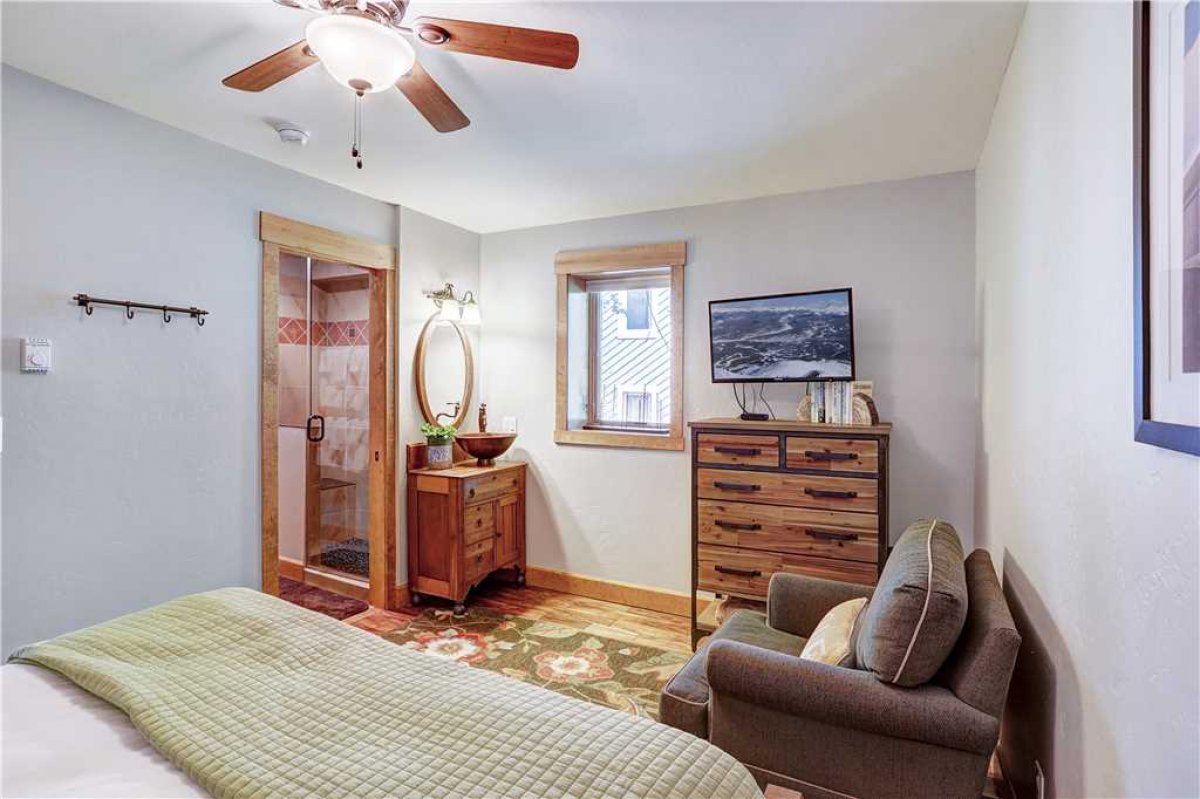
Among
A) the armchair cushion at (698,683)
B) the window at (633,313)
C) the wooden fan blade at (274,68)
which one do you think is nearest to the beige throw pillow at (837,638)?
the armchair cushion at (698,683)

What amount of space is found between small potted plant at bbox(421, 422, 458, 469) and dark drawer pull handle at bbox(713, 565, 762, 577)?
6.10 ft

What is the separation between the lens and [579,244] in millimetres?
4074

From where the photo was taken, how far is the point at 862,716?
59.6 inches

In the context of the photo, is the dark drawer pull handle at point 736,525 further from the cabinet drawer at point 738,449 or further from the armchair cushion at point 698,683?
the armchair cushion at point 698,683

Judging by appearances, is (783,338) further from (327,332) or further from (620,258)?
(327,332)

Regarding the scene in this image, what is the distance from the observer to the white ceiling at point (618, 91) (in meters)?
1.81

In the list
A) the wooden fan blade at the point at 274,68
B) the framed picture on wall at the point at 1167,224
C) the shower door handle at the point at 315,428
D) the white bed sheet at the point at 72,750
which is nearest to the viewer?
the framed picture on wall at the point at 1167,224

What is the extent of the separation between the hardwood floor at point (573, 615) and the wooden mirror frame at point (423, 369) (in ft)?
3.94

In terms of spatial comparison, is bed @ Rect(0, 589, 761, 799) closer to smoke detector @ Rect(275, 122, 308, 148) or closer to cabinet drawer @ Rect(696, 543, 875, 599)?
cabinet drawer @ Rect(696, 543, 875, 599)

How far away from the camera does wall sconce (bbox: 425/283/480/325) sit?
402 cm

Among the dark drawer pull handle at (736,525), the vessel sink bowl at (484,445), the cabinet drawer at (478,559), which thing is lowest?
the cabinet drawer at (478,559)

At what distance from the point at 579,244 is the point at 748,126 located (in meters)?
1.72

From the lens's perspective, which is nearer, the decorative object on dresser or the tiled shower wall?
the decorative object on dresser

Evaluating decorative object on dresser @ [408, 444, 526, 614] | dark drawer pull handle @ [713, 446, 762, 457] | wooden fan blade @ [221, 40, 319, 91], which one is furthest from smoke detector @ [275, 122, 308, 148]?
dark drawer pull handle @ [713, 446, 762, 457]
